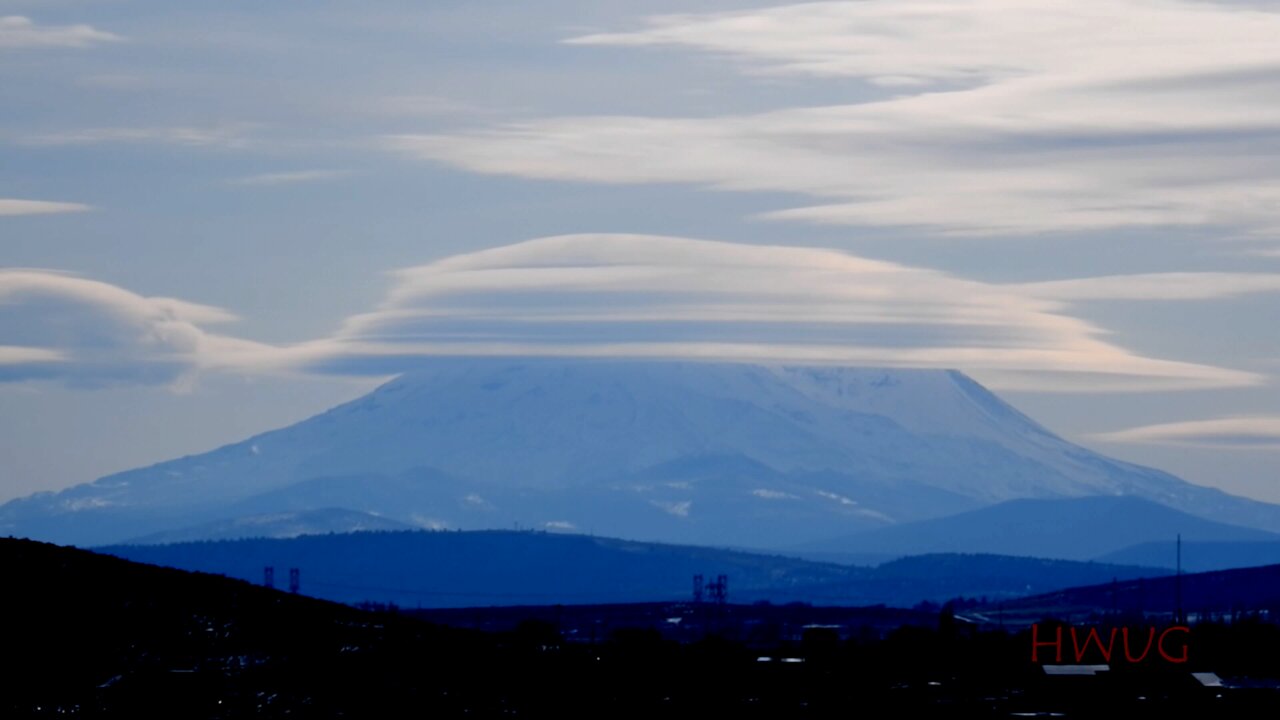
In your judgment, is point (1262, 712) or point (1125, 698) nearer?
point (1262, 712)

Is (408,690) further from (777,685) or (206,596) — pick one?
(777,685)

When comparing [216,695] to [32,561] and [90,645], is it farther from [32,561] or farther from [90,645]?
[32,561]

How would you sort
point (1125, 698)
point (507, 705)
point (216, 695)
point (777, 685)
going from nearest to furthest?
1. point (216, 695)
2. point (507, 705)
3. point (1125, 698)
4. point (777, 685)

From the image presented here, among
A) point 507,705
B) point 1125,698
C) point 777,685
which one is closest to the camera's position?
point 507,705

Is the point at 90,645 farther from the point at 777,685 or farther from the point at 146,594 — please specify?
the point at 777,685

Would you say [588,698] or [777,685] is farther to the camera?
[777,685]

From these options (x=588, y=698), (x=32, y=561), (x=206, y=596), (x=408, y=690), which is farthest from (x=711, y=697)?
(x=32, y=561)

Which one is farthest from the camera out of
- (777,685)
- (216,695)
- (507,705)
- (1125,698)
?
(777,685)

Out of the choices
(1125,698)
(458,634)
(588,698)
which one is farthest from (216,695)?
(1125,698)
